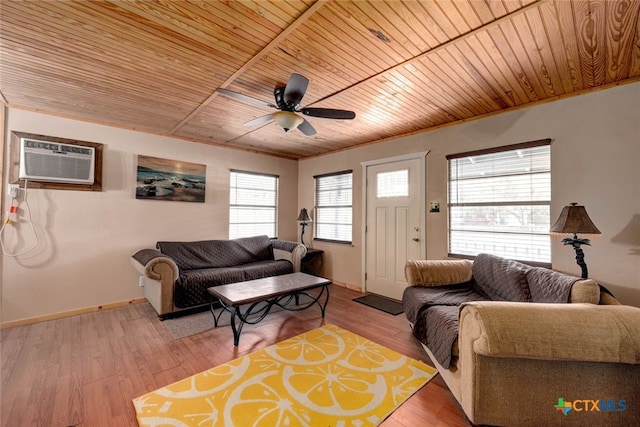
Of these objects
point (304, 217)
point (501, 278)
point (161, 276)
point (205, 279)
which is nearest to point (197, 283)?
point (205, 279)

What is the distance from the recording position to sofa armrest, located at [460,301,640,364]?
4.03 ft

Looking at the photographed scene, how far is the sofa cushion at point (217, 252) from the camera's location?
3533 mm

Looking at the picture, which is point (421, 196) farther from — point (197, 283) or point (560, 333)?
point (197, 283)

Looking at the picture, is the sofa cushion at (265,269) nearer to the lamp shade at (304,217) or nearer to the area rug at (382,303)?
the lamp shade at (304,217)

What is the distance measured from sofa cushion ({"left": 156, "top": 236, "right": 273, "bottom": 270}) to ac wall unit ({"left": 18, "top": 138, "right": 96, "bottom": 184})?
1210 millimetres

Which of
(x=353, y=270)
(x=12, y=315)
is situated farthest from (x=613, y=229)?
(x=12, y=315)

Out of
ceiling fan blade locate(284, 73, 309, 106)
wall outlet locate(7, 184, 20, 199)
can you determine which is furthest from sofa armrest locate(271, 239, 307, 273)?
wall outlet locate(7, 184, 20, 199)

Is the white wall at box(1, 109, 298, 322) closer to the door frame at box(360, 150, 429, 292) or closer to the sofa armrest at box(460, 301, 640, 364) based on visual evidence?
the door frame at box(360, 150, 429, 292)

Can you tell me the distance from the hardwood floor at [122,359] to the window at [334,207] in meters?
1.56

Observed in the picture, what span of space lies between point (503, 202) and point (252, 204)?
375 centimetres

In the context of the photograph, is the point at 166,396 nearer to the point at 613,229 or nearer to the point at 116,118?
the point at 116,118

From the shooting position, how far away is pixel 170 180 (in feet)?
12.4

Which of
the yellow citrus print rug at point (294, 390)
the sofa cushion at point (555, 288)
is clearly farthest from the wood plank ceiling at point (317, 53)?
the yellow citrus print rug at point (294, 390)

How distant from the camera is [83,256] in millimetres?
3154
